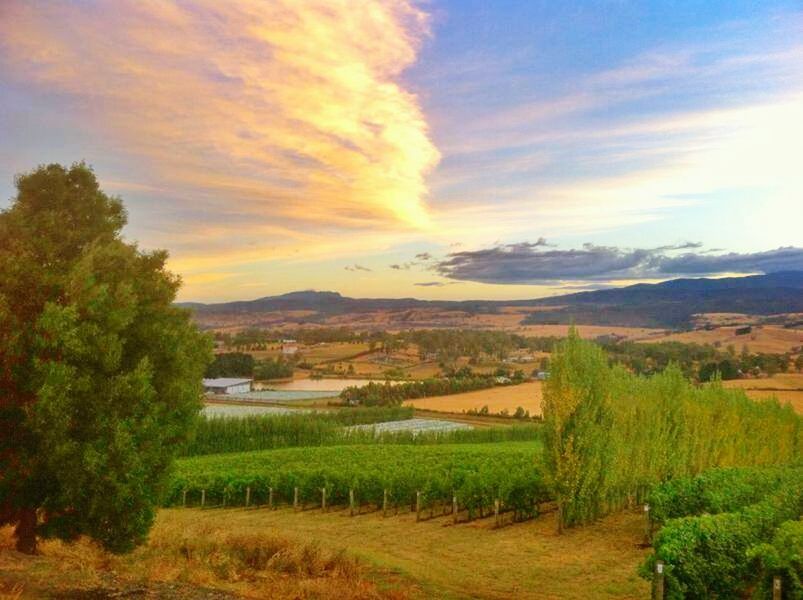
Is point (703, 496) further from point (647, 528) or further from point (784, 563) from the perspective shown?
point (784, 563)

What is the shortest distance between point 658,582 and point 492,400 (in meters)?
82.0

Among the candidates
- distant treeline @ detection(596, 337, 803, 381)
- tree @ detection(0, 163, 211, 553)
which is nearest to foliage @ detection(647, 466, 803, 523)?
tree @ detection(0, 163, 211, 553)

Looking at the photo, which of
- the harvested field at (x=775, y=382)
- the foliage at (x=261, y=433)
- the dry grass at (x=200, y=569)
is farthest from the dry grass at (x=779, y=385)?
the dry grass at (x=200, y=569)

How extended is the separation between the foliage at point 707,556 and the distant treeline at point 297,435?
5904 cm

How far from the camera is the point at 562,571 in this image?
22688 millimetres

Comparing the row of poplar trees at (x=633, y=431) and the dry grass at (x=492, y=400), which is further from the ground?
the row of poplar trees at (x=633, y=431)

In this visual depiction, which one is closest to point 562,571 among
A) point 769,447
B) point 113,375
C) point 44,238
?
point 113,375

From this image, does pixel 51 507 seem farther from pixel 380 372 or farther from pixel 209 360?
pixel 380 372

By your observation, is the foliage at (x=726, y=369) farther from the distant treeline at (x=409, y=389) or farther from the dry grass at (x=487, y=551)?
the dry grass at (x=487, y=551)

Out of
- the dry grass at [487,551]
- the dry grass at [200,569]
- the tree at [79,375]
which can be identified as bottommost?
the dry grass at [487,551]

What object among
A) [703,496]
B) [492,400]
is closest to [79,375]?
[703,496]

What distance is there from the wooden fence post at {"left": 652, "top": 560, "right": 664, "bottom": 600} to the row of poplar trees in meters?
11.9

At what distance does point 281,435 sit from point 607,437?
54565mm

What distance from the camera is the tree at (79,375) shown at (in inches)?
614
